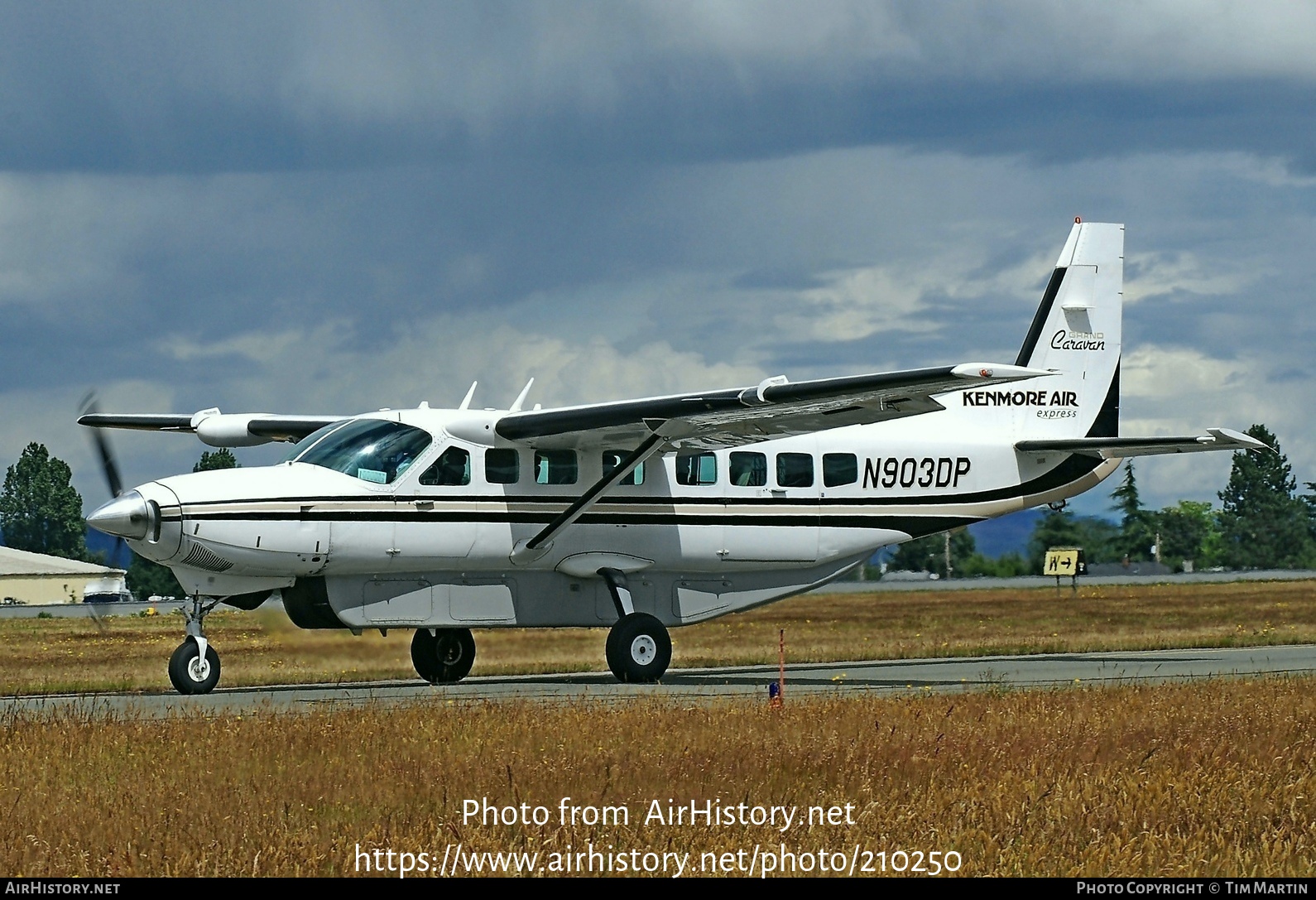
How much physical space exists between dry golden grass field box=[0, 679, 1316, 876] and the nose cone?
3.07 meters

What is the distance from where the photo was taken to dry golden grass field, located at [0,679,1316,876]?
893 cm

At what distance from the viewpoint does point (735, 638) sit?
3397 centimetres

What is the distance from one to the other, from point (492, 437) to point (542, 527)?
1.37 meters

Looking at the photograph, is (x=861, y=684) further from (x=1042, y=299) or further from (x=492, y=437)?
(x=1042, y=299)

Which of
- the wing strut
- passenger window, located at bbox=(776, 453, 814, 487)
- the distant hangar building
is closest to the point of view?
the wing strut

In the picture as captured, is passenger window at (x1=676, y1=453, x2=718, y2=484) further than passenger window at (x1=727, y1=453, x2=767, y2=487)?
No

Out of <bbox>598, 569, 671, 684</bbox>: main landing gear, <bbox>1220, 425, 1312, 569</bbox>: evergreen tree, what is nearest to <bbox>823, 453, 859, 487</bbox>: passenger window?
<bbox>598, 569, 671, 684</bbox>: main landing gear

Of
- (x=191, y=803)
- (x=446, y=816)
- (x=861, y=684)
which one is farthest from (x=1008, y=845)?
(x=861, y=684)

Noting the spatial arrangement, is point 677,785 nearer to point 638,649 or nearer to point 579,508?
point 579,508

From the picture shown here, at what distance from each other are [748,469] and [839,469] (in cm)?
151

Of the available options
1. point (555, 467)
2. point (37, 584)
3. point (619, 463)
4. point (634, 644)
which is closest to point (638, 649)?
point (634, 644)

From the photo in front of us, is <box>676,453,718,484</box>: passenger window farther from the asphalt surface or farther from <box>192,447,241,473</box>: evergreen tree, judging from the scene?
the asphalt surface

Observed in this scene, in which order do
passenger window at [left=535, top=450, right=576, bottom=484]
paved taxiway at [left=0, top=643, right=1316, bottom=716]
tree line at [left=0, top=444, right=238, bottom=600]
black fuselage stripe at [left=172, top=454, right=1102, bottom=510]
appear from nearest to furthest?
paved taxiway at [left=0, top=643, right=1316, bottom=716], black fuselage stripe at [left=172, top=454, right=1102, bottom=510], passenger window at [left=535, top=450, right=576, bottom=484], tree line at [left=0, top=444, right=238, bottom=600]

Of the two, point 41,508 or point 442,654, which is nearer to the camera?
point 442,654
